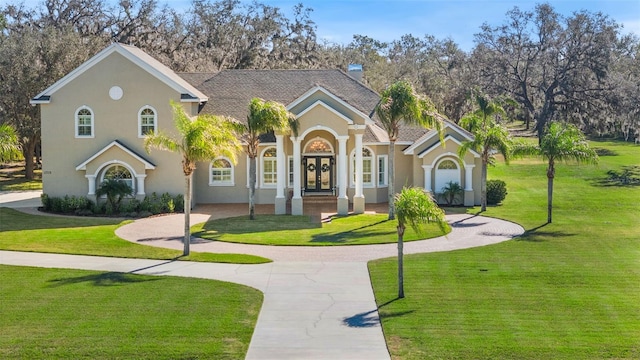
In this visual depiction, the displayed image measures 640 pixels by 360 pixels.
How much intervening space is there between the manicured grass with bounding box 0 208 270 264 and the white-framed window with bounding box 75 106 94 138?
4.74 meters

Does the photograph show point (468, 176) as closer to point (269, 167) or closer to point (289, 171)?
point (289, 171)

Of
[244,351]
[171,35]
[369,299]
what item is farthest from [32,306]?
[171,35]

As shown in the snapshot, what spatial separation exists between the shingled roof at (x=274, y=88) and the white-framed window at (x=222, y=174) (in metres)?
2.69

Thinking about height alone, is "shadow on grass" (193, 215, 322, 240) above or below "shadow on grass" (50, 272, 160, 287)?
above

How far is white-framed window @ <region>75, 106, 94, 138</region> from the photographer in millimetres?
34219

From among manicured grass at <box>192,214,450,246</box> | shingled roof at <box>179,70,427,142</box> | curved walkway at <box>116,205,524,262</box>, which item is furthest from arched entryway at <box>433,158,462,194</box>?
manicured grass at <box>192,214,450,246</box>

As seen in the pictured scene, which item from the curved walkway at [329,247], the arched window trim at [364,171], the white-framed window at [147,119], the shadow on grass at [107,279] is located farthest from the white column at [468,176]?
the shadow on grass at [107,279]

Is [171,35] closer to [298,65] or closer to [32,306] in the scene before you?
[298,65]

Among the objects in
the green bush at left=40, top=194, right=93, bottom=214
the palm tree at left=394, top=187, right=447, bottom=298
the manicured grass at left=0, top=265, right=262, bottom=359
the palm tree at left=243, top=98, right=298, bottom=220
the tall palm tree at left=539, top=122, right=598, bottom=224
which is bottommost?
the manicured grass at left=0, top=265, right=262, bottom=359

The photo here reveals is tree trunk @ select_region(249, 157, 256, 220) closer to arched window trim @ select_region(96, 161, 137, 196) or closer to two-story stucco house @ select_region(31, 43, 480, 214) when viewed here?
two-story stucco house @ select_region(31, 43, 480, 214)

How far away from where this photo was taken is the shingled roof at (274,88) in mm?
37844

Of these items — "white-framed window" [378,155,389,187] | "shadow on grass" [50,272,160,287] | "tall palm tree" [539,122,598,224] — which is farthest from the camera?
"white-framed window" [378,155,389,187]

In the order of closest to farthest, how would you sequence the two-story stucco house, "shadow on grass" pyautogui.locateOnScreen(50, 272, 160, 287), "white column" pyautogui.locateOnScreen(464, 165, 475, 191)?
"shadow on grass" pyautogui.locateOnScreen(50, 272, 160, 287) < the two-story stucco house < "white column" pyautogui.locateOnScreen(464, 165, 475, 191)

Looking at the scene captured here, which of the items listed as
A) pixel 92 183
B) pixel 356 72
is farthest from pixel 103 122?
pixel 356 72
